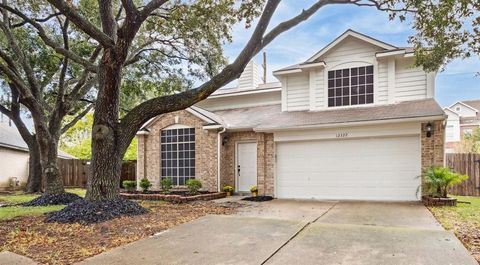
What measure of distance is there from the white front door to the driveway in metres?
5.51

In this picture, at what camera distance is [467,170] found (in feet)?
45.3

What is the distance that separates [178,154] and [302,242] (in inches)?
391

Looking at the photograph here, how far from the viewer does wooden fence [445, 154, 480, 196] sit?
1367 cm

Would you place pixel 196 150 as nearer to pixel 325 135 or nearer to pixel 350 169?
pixel 325 135

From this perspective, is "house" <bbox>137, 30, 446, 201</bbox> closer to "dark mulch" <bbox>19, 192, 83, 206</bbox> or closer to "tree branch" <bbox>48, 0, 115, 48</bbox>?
"dark mulch" <bbox>19, 192, 83, 206</bbox>

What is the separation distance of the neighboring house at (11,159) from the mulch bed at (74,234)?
49.8 ft

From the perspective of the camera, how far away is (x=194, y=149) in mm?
14812

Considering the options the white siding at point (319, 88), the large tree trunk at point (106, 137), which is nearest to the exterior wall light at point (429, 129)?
the white siding at point (319, 88)

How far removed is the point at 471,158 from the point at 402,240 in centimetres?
1010

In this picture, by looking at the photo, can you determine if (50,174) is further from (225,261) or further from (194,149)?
(225,261)

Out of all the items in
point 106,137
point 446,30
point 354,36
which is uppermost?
point 354,36

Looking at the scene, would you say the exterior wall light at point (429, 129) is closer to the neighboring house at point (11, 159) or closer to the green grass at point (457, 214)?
the green grass at point (457, 214)

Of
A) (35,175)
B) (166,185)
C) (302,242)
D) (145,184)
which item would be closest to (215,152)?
(166,185)

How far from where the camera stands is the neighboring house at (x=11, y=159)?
21000 mm
